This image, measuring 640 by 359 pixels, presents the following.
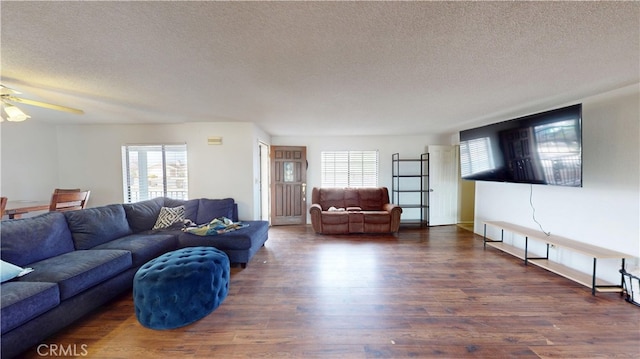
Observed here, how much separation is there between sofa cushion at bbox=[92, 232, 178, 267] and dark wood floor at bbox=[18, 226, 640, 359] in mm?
406

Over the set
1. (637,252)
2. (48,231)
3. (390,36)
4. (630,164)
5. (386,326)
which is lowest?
(386,326)

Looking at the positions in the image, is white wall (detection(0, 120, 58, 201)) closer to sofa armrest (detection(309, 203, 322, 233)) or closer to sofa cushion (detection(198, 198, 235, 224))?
sofa cushion (detection(198, 198, 235, 224))

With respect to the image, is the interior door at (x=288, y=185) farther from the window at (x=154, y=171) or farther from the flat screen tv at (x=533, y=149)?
the flat screen tv at (x=533, y=149)

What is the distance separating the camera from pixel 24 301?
1.48 meters

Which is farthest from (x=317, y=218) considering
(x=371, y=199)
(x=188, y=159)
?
(x=188, y=159)

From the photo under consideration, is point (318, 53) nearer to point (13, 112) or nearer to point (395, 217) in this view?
A: point (13, 112)

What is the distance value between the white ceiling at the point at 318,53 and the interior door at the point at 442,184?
7.66 ft

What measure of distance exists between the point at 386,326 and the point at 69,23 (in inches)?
117

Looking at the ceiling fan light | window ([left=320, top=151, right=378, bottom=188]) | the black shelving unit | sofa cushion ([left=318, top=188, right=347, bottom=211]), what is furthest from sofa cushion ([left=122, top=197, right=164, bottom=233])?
the black shelving unit

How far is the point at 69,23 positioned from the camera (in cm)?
131

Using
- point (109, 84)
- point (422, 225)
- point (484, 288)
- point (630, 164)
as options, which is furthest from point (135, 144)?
point (630, 164)

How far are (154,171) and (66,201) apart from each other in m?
1.37

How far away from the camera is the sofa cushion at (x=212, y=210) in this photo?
11.7 feet

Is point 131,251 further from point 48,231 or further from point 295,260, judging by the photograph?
point 295,260
